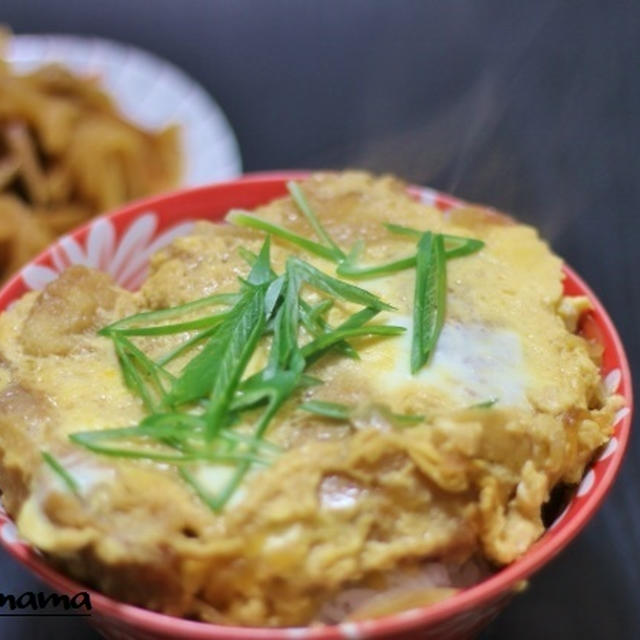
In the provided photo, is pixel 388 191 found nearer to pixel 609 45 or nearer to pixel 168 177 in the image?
pixel 609 45

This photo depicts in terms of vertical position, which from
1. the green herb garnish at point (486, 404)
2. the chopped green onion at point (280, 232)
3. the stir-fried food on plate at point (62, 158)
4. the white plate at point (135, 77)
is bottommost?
the stir-fried food on plate at point (62, 158)

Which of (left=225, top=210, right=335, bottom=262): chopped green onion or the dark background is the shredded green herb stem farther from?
the dark background

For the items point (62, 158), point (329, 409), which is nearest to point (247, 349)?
point (329, 409)

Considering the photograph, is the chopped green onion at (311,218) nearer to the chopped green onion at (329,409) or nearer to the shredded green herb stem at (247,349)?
the shredded green herb stem at (247,349)

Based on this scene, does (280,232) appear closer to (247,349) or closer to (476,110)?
(247,349)

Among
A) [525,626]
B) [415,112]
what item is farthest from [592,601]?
[415,112]

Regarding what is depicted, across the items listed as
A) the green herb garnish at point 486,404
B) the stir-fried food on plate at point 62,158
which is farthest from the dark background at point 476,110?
the green herb garnish at point 486,404

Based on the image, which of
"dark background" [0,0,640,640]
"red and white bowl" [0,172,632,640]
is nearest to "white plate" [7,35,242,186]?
"dark background" [0,0,640,640]

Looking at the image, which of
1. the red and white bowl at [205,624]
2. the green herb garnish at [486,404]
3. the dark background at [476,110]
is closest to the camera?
the red and white bowl at [205,624]

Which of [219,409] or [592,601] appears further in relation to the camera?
[592,601]
